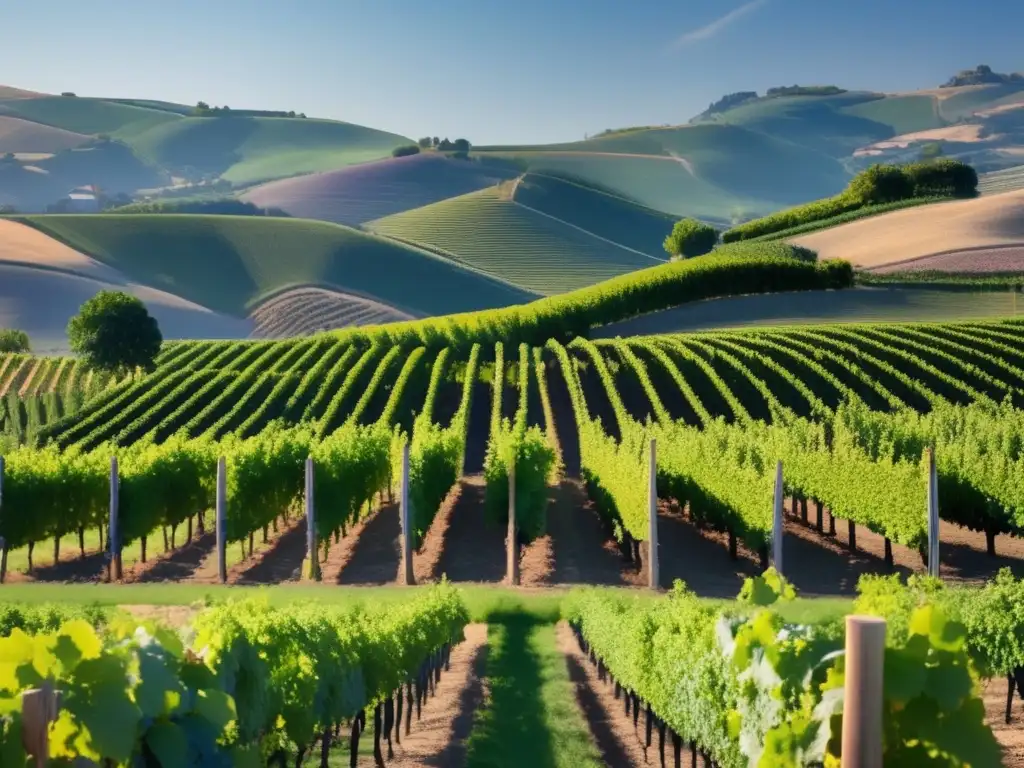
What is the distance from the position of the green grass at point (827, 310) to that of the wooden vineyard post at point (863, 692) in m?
44.7

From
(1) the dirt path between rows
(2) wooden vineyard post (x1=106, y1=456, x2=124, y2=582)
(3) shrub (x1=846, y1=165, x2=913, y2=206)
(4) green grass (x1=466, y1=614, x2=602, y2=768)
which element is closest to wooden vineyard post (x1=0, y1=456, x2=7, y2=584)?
(2) wooden vineyard post (x1=106, y1=456, x2=124, y2=582)

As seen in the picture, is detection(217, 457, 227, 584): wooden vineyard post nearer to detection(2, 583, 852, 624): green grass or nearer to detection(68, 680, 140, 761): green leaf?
detection(2, 583, 852, 624): green grass

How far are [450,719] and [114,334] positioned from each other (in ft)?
103

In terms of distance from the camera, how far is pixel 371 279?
12712cm

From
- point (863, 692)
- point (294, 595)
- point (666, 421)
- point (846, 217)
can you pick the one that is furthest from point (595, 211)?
point (863, 692)

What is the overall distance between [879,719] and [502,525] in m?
20.1

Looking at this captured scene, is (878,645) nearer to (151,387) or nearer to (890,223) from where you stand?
(151,387)

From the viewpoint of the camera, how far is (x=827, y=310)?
50.4 m

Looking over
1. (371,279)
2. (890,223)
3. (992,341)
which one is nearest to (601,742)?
(992,341)

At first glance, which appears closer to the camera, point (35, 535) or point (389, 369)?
point (35, 535)

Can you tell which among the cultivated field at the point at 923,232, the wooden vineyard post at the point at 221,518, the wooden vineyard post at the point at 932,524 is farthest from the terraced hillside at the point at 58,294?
the wooden vineyard post at the point at 932,524

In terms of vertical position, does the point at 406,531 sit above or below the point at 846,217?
below

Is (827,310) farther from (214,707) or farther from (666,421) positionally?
(214,707)

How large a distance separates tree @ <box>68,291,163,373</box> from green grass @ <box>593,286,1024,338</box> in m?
16.9
